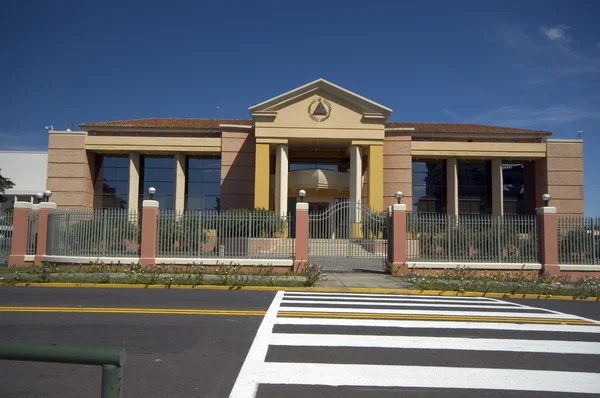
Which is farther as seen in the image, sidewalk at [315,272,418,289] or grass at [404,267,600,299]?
sidewalk at [315,272,418,289]

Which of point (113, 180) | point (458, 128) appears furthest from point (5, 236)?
point (458, 128)

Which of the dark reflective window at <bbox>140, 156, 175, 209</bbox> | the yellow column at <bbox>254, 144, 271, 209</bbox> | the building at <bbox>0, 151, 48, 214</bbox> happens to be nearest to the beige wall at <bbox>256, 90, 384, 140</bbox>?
the yellow column at <bbox>254, 144, 271, 209</bbox>

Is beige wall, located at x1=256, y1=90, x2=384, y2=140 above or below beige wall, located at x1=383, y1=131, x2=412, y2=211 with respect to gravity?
above

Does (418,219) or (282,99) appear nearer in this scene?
(418,219)

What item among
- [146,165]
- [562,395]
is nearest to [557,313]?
[562,395]

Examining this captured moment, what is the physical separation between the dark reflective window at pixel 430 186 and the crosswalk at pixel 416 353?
87.2 ft

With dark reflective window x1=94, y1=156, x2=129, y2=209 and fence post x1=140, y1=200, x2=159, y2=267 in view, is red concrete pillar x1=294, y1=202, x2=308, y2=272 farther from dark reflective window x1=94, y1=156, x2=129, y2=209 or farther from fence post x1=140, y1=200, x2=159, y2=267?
dark reflective window x1=94, y1=156, x2=129, y2=209

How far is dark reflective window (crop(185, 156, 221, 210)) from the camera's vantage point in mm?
36000

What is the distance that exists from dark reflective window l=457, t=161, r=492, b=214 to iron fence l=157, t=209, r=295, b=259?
72.7 ft

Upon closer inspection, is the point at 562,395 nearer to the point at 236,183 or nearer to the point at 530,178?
the point at 236,183

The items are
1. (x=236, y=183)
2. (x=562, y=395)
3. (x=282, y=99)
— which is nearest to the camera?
(x=562, y=395)

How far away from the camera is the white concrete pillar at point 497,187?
1390 inches

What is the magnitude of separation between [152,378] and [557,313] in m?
8.83

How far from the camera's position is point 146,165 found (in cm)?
3619
